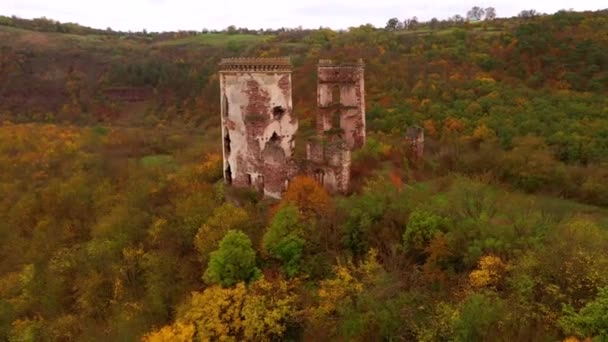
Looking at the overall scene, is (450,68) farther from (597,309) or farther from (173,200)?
(597,309)

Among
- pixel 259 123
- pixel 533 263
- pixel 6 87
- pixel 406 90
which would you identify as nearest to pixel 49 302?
pixel 259 123

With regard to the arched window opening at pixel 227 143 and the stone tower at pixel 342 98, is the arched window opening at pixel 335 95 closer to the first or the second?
the stone tower at pixel 342 98

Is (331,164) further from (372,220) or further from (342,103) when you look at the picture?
(342,103)

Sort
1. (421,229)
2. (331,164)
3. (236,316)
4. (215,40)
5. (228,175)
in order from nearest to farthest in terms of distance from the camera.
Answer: (236,316), (421,229), (331,164), (228,175), (215,40)

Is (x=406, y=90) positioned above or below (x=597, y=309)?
above

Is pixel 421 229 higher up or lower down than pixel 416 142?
lower down

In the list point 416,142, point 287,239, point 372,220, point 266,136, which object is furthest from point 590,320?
point 416,142
